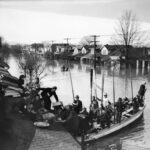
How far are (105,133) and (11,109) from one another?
263 cm

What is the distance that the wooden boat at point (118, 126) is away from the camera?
5.92 meters

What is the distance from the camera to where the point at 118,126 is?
22.7 feet

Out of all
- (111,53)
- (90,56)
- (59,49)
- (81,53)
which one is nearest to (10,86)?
(59,49)

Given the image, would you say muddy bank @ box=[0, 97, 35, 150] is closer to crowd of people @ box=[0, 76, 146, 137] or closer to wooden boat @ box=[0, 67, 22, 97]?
crowd of people @ box=[0, 76, 146, 137]

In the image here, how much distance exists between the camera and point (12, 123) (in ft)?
15.5

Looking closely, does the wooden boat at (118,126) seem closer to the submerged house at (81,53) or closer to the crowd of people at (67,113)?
the crowd of people at (67,113)

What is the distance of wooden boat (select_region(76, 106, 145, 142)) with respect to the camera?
5916 millimetres

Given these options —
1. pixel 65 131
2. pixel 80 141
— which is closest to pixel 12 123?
pixel 65 131

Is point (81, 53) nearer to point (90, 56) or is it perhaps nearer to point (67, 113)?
point (90, 56)

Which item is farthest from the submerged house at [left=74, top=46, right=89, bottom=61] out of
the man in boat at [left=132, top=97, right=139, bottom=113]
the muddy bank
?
the muddy bank

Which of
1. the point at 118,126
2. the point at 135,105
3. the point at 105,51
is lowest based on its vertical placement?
the point at 118,126

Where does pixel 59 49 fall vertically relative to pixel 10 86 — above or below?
above

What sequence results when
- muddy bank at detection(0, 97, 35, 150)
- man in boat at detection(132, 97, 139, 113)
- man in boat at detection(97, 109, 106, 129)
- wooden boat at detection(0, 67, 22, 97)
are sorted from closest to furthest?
muddy bank at detection(0, 97, 35, 150)
man in boat at detection(97, 109, 106, 129)
wooden boat at detection(0, 67, 22, 97)
man in boat at detection(132, 97, 139, 113)

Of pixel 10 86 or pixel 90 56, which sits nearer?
pixel 10 86
